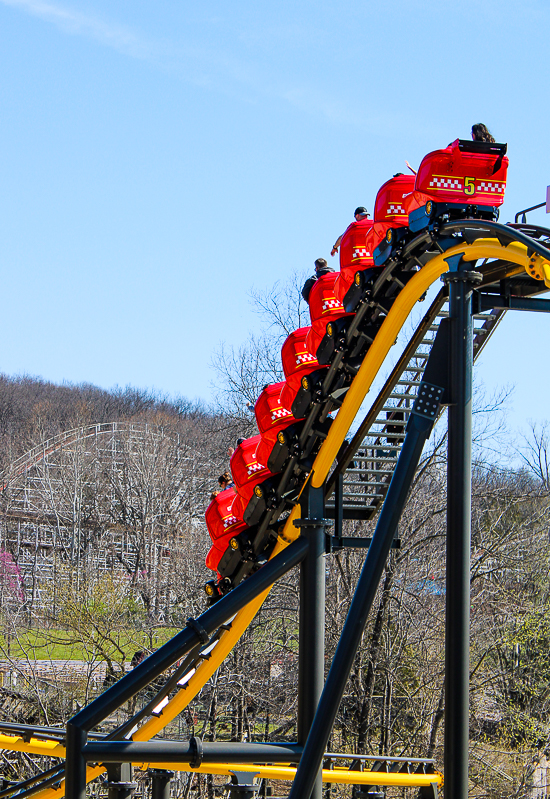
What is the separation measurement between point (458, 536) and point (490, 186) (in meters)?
1.68

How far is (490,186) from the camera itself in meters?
4.43

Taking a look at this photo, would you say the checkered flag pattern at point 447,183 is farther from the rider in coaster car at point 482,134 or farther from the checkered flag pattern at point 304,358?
the checkered flag pattern at point 304,358

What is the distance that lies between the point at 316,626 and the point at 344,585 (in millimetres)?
11409

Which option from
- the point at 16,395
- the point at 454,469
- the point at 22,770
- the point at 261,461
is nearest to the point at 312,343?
the point at 261,461

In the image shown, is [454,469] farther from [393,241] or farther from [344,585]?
[344,585]

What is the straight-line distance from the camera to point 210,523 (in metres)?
7.33

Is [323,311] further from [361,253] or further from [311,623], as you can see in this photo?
[311,623]

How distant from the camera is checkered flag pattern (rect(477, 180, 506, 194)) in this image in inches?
174

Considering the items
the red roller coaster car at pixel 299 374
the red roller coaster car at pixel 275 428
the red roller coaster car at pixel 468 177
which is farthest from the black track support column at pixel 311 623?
the red roller coaster car at pixel 468 177

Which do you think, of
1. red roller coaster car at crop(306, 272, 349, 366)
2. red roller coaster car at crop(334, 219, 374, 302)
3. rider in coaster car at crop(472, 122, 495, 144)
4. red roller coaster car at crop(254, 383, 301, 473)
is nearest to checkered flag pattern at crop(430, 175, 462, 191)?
rider in coaster car at crop(472, 122, 495, 144)

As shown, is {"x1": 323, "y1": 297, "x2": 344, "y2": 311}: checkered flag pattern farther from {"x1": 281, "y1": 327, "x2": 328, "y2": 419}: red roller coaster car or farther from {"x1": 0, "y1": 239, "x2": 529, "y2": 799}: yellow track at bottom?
{"x1": 0, "y1": 239, "x2": 529, "y2": 799}: yellow track at bottom

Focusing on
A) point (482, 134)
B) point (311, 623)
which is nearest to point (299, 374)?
point (311, 623)

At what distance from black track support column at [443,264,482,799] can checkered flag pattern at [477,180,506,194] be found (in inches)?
17.9

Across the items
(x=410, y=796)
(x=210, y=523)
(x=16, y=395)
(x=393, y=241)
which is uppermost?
(x=16, y=395)
